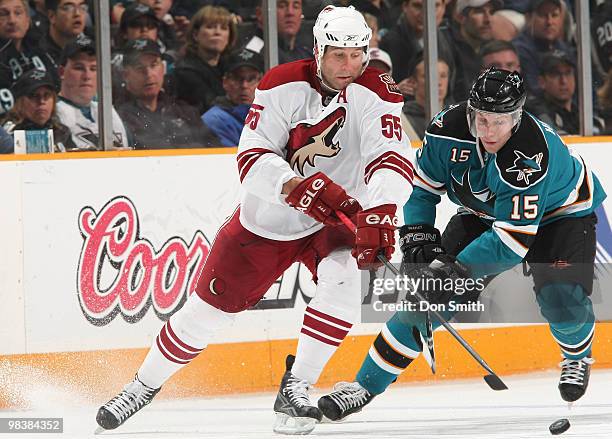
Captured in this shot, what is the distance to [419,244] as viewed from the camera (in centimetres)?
343

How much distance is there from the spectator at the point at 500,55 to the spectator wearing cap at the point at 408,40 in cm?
20

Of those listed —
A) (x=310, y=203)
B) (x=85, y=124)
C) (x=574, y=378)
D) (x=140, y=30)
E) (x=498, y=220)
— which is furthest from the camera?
(x=140, y=30)

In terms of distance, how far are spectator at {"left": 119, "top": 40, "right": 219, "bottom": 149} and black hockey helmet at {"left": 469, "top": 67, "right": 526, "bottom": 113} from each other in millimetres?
1585

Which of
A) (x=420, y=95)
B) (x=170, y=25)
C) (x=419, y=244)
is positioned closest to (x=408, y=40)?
(x=420, y=95)

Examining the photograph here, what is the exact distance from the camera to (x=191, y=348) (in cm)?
337

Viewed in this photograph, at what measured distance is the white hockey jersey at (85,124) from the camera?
4379 millimetres

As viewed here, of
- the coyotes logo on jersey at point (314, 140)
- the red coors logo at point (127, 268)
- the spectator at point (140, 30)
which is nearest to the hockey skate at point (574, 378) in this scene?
the coyotes logo on jersey at point (314, 140)

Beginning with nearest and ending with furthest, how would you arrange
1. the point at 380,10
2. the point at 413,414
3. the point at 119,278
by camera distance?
the point at 413,414 → the point at 119,278 → the point at 380,10

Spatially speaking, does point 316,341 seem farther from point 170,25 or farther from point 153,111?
point 170,25

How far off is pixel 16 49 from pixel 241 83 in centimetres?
89

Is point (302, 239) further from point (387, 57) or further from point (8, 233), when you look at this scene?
point (387, 57)

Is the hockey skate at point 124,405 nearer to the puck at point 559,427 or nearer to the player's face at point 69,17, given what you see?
the puck at point 559,427

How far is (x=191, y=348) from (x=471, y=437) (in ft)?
2.72
